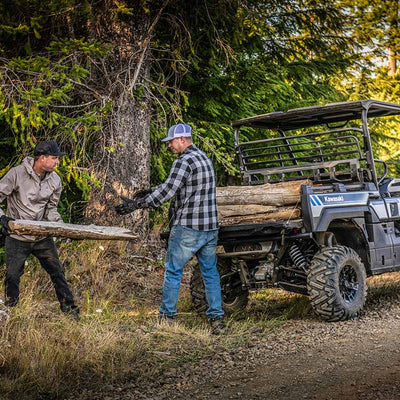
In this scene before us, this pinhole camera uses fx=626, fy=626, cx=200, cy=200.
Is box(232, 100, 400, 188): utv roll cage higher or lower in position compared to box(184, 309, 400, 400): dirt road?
higher

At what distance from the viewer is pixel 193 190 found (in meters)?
7.09

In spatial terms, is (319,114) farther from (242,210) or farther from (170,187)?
(170,187)

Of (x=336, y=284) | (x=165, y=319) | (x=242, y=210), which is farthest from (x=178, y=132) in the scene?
(x=336, y=284)

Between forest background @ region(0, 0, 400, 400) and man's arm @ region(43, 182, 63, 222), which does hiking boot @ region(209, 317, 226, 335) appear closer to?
forest background @ region(0, 0, 400, 400)

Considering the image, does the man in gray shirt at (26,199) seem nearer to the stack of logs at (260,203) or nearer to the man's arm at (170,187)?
the man's arm at (170,187)

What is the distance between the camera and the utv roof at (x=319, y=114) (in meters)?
8.14

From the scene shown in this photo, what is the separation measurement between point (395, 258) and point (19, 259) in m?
4.86

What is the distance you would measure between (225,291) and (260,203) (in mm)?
1394

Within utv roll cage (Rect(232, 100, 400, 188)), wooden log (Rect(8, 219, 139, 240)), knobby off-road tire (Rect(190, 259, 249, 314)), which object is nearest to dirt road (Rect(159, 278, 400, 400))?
knobby off-road tire (Rect(190, 259, 249, 314))

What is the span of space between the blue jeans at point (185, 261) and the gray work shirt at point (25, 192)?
1.49 m

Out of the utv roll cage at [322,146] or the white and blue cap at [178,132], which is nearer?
the white and blue cap at [178,132]

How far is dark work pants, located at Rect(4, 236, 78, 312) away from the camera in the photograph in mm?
6801

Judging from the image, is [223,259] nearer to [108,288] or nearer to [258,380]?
[108,288]

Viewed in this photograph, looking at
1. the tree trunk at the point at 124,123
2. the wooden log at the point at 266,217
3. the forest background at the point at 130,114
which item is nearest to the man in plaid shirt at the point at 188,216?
the forest background at the point at 130,114
